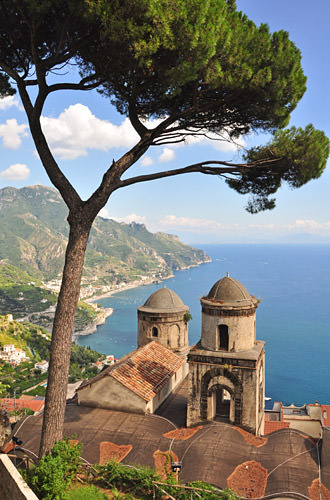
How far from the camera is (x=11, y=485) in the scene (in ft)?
22.9

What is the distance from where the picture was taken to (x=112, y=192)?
9.38 metres

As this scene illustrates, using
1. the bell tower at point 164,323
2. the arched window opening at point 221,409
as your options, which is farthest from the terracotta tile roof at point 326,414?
the arched window opening at point 221,409

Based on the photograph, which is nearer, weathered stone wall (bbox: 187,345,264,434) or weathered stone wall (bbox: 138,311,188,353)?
Result: weathered stone wall (bbox: 187,345,264,434)

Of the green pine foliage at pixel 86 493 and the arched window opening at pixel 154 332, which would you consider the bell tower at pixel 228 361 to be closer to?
the green pine foliage at pixel 86 493

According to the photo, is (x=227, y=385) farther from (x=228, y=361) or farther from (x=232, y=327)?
(x=232, y=327)

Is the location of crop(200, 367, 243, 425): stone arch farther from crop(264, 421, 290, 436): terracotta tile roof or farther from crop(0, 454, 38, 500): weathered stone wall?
crop(264, 421, 290, 436): terracotta tile roof

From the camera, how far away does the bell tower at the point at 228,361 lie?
12828 millimetres

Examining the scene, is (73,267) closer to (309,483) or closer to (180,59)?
(180,59)

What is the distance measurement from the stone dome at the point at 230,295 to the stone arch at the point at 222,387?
251 centimetres

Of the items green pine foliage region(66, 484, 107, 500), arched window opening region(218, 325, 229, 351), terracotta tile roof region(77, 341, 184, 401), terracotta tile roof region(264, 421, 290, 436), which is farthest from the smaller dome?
green pine foliage region(66, 484, 107, 500)

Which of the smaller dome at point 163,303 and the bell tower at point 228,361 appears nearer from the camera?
the bell tower at point 228,361

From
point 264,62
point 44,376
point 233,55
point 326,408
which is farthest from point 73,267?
point 44,376

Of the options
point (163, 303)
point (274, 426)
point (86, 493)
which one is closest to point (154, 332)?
point (163, 303)

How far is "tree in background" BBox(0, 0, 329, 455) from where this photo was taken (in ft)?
25.6
